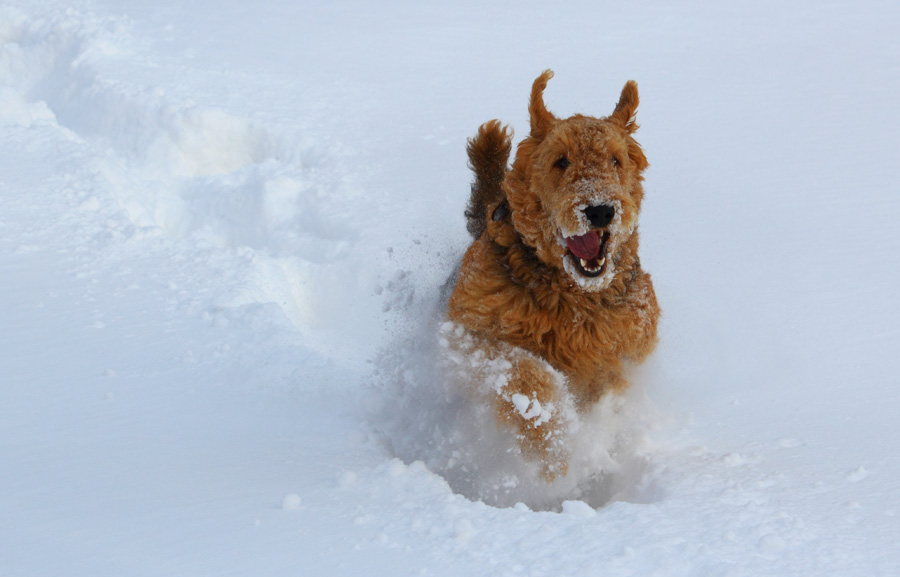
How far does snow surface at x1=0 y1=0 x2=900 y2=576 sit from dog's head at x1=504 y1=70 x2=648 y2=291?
3.09 feet

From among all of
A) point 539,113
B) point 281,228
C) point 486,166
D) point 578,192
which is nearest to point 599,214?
point 578,192

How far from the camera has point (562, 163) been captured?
3.42m

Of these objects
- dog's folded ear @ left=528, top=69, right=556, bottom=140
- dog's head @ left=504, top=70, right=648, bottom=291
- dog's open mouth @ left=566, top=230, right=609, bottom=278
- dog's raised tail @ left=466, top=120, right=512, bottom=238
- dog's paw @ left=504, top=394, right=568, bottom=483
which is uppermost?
dog's raised tail @ left=466, top=120, right=512, bottom=238

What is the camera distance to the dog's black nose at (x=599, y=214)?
3119 millimetres

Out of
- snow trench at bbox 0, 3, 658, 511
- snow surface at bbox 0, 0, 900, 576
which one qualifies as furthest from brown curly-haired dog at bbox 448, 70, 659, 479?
snow surface at bbox 0, 0, 900, 576

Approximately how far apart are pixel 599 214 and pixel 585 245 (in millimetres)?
181

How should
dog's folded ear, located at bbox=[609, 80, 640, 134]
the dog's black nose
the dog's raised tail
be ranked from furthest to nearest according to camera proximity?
the dog's raised tail
dog's folded ear, located at bbox=[609, 80, 640, 134]
the dog's black nose

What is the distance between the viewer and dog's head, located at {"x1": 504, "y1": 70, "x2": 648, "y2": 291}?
3.18 meters

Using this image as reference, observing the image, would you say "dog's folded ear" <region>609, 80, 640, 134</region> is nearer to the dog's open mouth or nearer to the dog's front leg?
the dog's open mouth

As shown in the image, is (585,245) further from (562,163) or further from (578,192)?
(562,163)

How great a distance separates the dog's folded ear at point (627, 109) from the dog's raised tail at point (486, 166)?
69 centimetres

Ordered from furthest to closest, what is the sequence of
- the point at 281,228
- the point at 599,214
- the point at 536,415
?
the point at 281,228, the point at 536,415, the point at 599,214

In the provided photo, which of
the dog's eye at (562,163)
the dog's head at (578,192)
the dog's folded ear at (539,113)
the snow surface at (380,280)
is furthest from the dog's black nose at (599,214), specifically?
the snow surface at (380,280)

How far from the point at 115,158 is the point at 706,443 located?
5.34 metres
